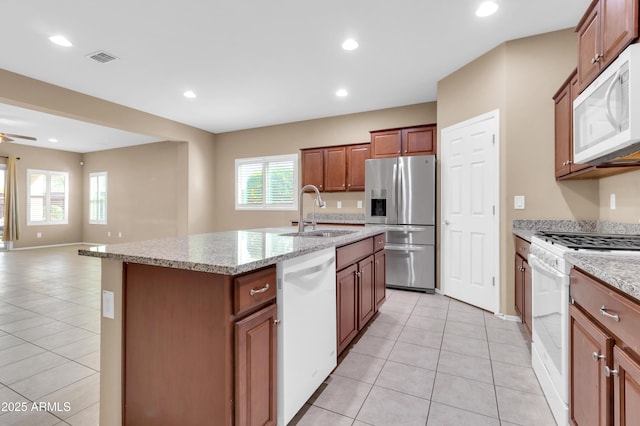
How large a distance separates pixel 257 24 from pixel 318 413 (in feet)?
10.5

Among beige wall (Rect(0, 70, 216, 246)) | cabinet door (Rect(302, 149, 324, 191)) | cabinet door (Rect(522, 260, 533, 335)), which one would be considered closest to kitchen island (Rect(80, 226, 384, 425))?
cabinet door (Rect(522, 260, 533, 335))

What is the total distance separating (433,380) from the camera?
6.57 ft

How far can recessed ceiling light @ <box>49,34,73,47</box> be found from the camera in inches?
120

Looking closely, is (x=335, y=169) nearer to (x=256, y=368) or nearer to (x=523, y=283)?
(x=523, y=283)

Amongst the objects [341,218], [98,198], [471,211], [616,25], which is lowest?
[341,218]

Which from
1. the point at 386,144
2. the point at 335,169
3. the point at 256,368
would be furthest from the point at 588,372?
the point at 335,169

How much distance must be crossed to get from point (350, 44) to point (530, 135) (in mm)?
2061

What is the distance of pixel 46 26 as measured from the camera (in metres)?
2.87

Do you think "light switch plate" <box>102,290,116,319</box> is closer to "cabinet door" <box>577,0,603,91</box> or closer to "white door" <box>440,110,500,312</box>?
"cabinet door" <box>577,0,603,91</box>

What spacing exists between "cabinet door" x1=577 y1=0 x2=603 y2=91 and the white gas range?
3.29ft

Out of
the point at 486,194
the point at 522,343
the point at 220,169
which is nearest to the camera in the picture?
the point at 522,343

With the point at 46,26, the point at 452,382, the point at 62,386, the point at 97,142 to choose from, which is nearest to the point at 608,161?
the point at 452,382

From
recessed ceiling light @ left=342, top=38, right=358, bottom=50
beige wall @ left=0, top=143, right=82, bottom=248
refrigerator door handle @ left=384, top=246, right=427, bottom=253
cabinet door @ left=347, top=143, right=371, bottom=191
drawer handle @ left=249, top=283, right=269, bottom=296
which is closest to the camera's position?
drawer handle @ left=249, top=283, right=269, bottom=296

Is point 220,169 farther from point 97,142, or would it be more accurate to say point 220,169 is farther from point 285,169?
point 97,142
